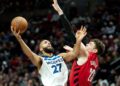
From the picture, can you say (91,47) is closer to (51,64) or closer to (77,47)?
(77,47)

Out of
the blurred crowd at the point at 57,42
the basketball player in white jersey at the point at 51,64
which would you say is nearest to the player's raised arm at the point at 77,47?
the basketball player in white jersey at the point at 51,64

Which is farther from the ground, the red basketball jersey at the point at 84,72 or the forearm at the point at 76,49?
the forearm at the point at 76,49

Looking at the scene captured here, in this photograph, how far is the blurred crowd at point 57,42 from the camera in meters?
16.0

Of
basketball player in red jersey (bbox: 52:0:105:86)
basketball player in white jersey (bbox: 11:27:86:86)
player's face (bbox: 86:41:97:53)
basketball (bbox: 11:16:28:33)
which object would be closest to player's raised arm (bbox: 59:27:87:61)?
basketball player in white jersey (bbox: 11:27:86:86)

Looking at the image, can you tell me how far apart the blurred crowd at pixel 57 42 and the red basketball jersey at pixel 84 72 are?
5.11m

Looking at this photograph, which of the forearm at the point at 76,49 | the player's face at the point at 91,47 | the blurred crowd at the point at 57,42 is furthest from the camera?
the blurred crowd at the point at 57,42

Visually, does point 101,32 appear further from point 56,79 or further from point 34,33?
point 56,79

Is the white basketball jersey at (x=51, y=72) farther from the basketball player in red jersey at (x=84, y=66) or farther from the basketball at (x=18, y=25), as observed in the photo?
the basketball at (x=18, y=25)

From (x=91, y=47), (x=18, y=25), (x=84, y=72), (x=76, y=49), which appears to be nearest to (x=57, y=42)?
(x=91, y=47)

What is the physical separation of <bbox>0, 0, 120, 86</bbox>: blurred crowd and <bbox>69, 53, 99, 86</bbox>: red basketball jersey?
5107 mm

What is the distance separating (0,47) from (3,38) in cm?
120

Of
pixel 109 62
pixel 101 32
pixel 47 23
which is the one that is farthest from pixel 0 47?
pixel 109 62

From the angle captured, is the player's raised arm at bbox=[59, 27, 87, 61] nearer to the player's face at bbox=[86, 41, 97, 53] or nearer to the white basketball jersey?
the white basketball jersey

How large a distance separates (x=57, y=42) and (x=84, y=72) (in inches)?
406
